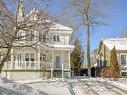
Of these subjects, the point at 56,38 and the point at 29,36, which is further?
the point at 56,38

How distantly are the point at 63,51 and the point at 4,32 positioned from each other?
20932 millimetres

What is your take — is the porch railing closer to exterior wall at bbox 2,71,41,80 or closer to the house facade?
the house facade

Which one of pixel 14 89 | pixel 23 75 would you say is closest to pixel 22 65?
pixel 23 75

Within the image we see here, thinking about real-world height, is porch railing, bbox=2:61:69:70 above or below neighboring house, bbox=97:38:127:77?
below

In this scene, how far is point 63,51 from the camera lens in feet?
126

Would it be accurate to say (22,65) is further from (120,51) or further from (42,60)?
(120,51)

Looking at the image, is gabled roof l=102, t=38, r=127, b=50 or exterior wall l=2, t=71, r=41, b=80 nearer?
exterior wall l=2, t=71, r=41, b=80

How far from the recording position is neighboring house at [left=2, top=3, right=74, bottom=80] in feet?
110

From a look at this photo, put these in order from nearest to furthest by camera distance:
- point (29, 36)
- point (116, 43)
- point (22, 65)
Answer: point (29, 36) → point (22, 65) → point (116, 43)

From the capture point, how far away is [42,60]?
36.7 metres

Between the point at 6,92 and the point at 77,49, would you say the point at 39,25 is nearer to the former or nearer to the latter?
the point at 6,92

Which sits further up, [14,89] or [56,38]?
[56,38]

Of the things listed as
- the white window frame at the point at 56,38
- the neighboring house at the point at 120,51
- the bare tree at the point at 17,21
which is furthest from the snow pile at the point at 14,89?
the neighboring house at the point at 120,51

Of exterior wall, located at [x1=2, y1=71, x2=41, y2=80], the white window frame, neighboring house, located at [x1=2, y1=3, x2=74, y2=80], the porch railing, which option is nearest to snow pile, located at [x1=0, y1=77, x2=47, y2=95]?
neighboring house, located at [x1=2, y1=3, x2=74, y2=80]
